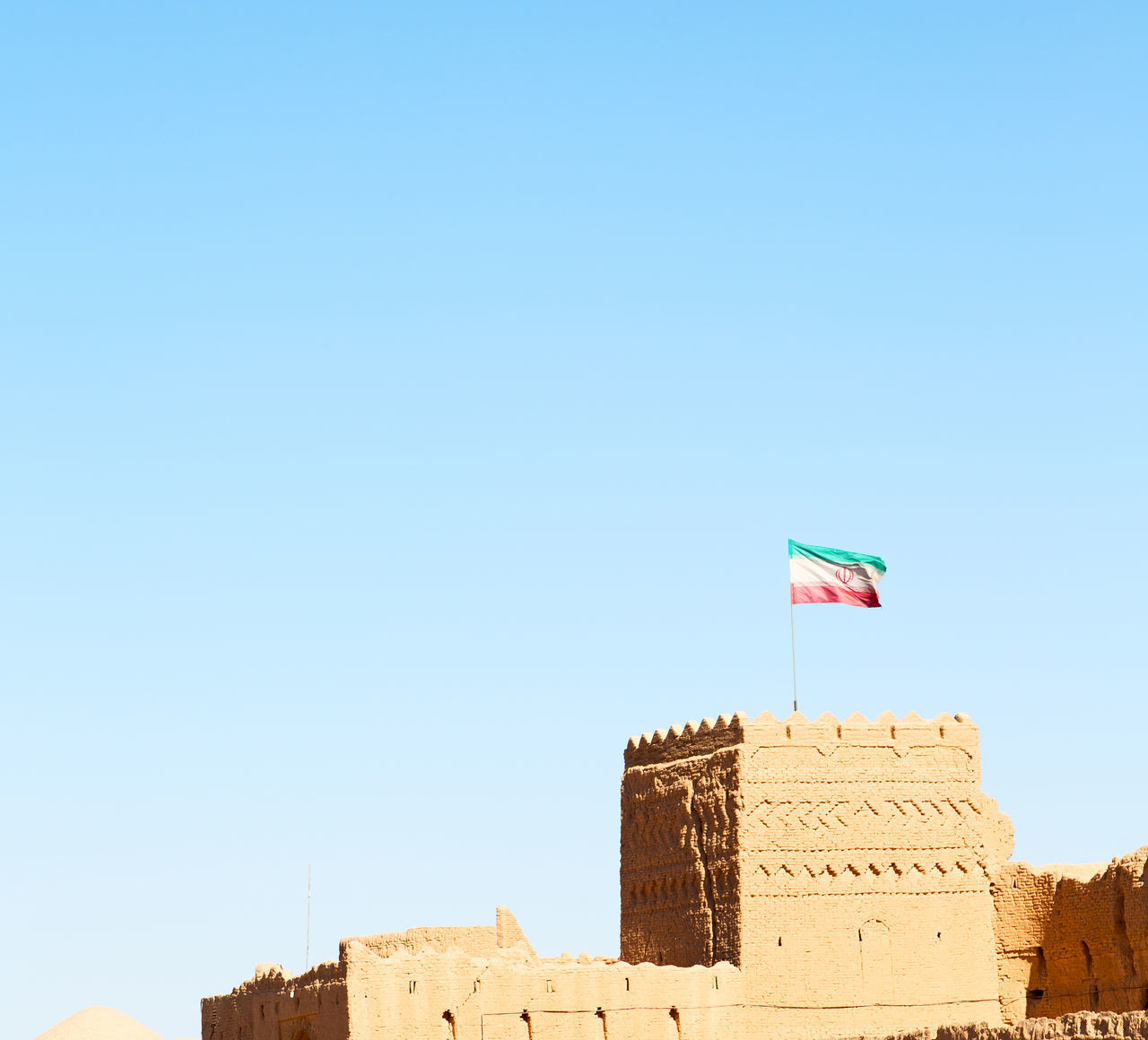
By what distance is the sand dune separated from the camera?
73812mm

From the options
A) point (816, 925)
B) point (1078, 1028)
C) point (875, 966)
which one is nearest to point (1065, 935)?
point (875, 966)

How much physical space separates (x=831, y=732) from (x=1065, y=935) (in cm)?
649

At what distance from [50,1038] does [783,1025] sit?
3910 centimetres

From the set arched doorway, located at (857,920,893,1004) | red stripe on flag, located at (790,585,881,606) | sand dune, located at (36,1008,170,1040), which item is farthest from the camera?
sand dune, located at (36,1008,170,1040)

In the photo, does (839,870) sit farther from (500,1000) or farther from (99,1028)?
(99,1028)

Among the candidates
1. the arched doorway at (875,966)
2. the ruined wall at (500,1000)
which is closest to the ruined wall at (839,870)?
the arched doorway at (875,966)

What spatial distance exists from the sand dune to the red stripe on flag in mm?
38064

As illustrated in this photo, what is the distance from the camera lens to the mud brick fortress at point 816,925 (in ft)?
136

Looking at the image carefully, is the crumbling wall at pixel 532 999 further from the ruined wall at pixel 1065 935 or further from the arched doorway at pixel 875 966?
→ the ruined wall at pixel 1065 935

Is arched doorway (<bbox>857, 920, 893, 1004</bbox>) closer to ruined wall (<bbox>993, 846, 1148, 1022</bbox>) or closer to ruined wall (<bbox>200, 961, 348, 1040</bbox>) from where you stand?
ruined wall (<bbox>993, 846, 1148, 1022</bbox>)

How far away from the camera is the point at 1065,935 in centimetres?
4456

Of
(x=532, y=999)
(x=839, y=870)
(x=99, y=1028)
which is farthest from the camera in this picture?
(x=99, y=1028)

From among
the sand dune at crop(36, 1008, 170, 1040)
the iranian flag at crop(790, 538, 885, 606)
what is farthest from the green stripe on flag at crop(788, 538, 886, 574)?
the sand dune at crop(36, 1008, 170, 1040)

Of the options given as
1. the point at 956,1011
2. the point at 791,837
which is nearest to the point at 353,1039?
the point at 791,837
